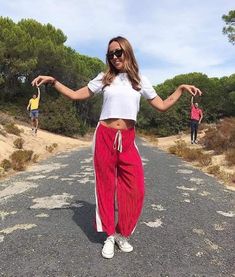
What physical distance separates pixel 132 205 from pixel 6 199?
3096 mm

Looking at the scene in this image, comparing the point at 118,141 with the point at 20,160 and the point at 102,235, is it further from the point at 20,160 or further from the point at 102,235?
the point at 20,160

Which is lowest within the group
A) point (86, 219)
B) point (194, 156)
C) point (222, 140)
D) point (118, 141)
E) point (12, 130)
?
point (194, 156)

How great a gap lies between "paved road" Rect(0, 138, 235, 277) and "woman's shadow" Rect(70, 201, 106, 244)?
0.03 ft

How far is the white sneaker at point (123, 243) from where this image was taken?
14.6 feet

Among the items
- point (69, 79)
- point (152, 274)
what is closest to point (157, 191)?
point (152, 274)

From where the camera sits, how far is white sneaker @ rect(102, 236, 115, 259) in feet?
14.0

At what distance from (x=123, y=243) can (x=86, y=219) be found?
1210 millimetres

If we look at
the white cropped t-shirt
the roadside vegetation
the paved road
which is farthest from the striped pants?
the roadside vegetation

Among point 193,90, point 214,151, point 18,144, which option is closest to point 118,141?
point 193,90

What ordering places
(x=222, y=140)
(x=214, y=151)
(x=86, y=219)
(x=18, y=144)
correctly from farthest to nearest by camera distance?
(x=222, y=140) → (x=214, y=151) → (x=18, y=144) → (x=86, y=219)

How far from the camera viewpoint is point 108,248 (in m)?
4.34

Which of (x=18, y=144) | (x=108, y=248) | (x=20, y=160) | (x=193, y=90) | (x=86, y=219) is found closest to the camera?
(x=108, y=248)

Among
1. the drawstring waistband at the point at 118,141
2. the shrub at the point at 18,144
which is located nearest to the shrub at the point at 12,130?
the shrub at the point at 18,144

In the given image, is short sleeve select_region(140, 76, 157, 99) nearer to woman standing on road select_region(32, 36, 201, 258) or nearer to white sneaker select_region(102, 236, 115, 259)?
woman standing on road select_region(32, 36, 201, 258)
